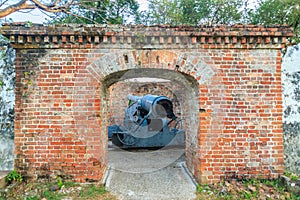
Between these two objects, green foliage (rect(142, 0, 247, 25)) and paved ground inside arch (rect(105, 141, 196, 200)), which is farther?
green foliage (rect(142, 0, 247, 25))

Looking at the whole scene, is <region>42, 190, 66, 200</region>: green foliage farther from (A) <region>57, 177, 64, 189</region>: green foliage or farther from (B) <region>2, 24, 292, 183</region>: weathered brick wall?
(B) <region>2, 24, 292, 183</region>: weathered brick wall

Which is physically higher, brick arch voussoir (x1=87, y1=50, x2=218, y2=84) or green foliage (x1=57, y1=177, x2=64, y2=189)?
brick arch voussoir (x1=87, y1=50, x2=218, y2=84)

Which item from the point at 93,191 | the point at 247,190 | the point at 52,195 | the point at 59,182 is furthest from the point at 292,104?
the point at 52,195

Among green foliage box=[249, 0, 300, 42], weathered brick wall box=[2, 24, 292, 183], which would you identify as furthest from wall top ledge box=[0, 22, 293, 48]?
green foliage box=[249, 0, 300, 42]

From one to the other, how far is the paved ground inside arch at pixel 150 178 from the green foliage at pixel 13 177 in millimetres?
1740

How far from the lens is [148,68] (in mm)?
5195

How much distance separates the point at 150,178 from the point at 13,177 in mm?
2937

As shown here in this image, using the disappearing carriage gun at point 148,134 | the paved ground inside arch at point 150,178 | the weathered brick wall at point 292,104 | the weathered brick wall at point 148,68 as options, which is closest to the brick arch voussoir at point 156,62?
the weathered brick wall at point 148,68

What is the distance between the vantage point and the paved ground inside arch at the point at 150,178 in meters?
4.98

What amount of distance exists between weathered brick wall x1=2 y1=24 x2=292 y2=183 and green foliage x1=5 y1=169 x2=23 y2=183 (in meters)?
0.19

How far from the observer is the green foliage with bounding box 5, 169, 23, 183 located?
4.81 meters

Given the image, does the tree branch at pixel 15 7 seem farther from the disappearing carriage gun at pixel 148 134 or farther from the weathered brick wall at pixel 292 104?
the weathered brick wall at pixel 292 104

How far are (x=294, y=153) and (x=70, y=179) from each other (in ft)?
16.9

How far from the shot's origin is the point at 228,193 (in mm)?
4762
